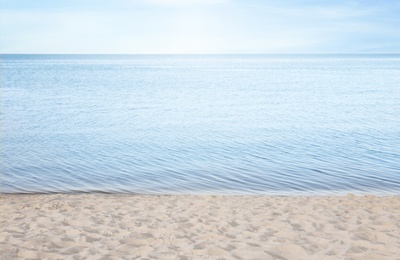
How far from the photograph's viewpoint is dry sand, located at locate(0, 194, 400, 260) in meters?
6.73

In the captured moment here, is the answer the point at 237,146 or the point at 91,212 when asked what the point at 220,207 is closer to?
the point at 91,212

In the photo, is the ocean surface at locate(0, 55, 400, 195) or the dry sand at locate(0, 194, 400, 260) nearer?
the dry sand at locate(0, 194, 400, 260)

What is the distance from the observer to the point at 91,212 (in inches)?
347

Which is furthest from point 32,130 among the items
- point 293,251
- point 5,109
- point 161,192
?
point 293,251

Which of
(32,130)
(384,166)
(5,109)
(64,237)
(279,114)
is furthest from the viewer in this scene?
→ (5,109)

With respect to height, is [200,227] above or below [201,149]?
above

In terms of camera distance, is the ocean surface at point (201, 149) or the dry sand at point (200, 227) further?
the ocean surface at point (201, 149)

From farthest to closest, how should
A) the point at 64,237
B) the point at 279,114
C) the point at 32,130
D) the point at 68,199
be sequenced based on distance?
the point at 279,114 < the point at 32,130 < the point at 68,199 < the point at 64,237

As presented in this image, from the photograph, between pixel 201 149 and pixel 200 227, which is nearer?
pixel 200 227

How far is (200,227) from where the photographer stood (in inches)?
310

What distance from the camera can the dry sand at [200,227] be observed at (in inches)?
265

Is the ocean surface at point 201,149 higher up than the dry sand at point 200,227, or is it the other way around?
the dry sand at point 200,227

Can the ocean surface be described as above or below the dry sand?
below

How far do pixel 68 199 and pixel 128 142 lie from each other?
8047mm
